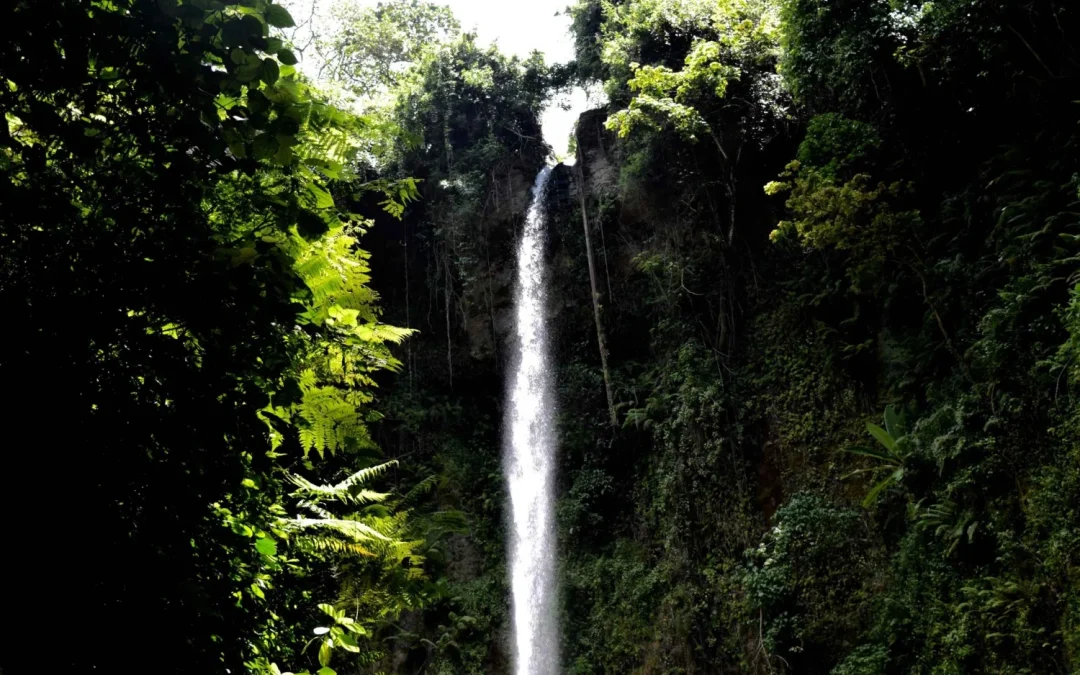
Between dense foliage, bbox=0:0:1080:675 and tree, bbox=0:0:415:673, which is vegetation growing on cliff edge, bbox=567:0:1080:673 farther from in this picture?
tree, bbox=0:0:415:673

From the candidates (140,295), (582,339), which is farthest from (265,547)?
(582,339)

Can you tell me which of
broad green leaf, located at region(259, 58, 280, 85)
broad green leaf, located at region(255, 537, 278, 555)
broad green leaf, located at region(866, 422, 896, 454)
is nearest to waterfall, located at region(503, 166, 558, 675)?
broad green leaf, located at region(866, 422, 896, 454)

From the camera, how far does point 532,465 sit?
1504cm

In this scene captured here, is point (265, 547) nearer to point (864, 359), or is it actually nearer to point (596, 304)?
point (864, 359)

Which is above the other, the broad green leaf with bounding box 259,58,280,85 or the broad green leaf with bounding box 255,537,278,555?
the broad green leaf with bounding box 259,58,280,85

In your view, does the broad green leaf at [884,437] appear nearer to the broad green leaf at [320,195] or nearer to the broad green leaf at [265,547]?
the broad green leaf at [265,547]

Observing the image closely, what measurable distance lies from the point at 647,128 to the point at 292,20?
11608 millimetres

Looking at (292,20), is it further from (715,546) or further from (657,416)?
(657,416)

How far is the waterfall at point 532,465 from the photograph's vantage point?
13.1 meters

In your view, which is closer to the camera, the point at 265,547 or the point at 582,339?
the point at 265,547

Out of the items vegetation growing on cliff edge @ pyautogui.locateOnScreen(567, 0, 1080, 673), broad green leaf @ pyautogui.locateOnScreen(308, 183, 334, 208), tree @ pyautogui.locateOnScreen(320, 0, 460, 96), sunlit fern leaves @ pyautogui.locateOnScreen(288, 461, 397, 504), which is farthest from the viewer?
tree @ pyautogui.locateOnScreen(320, 0, 460, 96)

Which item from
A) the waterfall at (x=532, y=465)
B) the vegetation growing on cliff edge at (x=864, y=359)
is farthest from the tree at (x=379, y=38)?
the vegetation growing on cliff edge at (x=864, y=359)

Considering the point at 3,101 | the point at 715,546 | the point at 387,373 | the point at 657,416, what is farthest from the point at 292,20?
the point at 387,373

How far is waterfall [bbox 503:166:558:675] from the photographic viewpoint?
13062 mm
